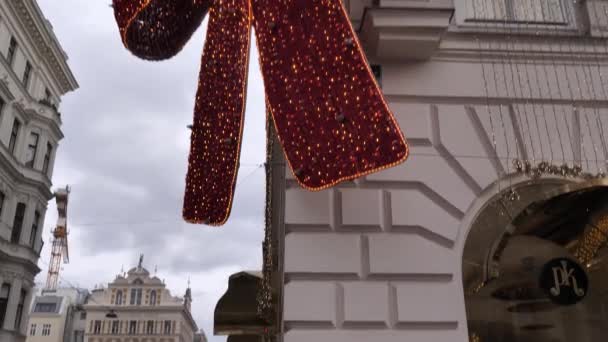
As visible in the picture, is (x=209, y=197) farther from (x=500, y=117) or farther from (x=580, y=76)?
(x=580, y=76)

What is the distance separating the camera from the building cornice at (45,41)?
86.6 ft

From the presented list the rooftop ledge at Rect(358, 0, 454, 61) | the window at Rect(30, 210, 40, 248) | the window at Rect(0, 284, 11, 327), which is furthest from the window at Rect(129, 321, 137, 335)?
the rooftop ledge at Rect(358, 0, 454, 61)

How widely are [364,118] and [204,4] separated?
2.03 metres

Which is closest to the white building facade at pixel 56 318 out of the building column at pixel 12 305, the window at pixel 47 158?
the window at pixel 47 158

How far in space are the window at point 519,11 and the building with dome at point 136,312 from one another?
6962 cm

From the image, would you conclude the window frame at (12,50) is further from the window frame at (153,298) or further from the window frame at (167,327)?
the window frame at (153,298)

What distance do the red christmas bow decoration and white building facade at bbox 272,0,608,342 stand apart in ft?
2.70

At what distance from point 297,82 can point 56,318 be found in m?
80.4

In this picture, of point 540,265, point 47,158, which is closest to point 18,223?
point 47,158

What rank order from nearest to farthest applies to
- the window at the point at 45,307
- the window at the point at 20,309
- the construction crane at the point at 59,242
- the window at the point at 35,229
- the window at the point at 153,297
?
the window at the point at 20,309
the window at the point at 35,229
the construction crane at the point at 59,242
the window at the point at 153,297
the window at the point at 45,307

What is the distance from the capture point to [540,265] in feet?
18.0

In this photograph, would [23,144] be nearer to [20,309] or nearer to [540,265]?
[20,309]

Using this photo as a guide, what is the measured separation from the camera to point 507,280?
18.5 feet

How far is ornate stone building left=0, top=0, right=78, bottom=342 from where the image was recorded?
998 inches
